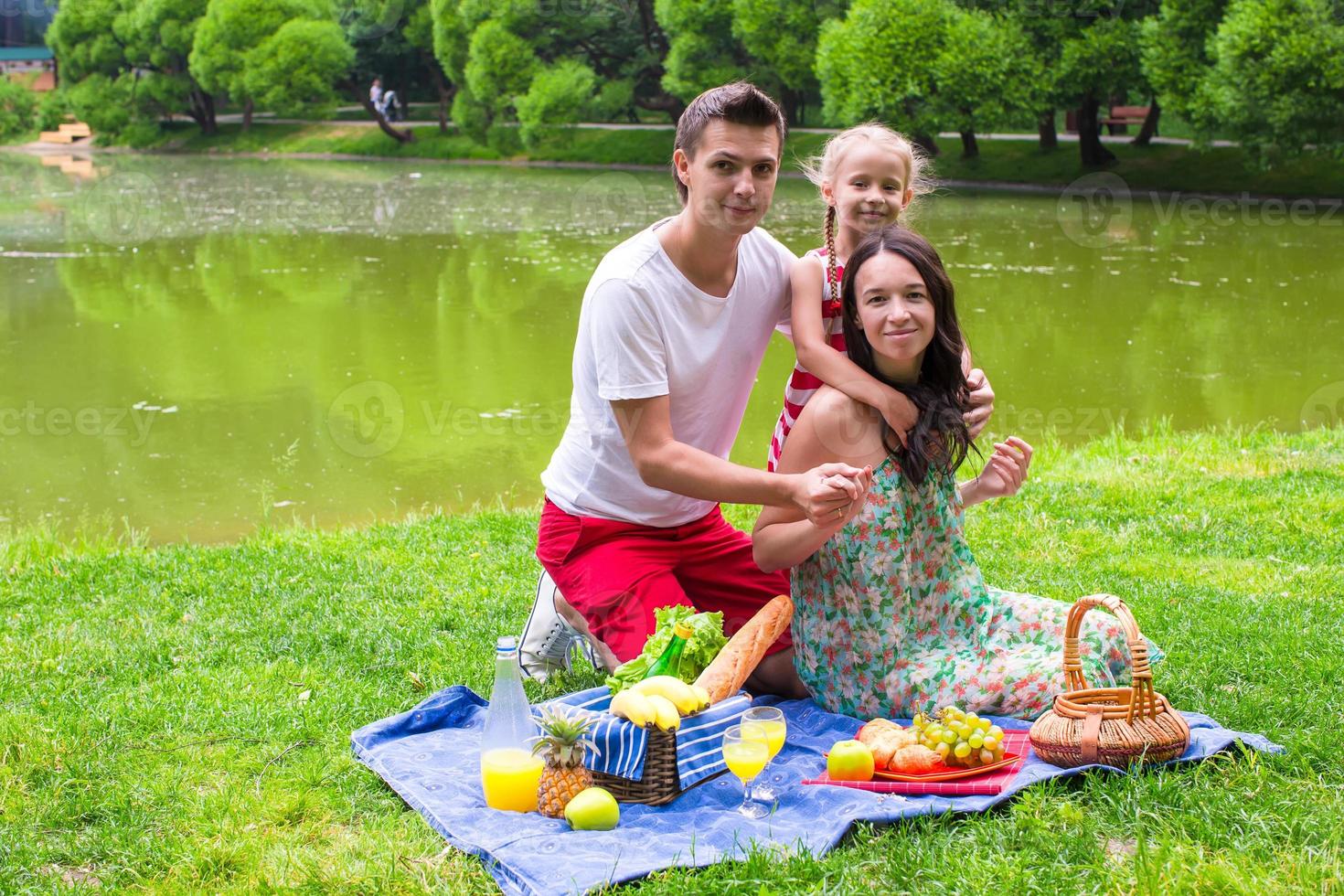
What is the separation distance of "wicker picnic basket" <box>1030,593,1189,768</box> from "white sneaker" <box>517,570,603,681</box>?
1.50 metres

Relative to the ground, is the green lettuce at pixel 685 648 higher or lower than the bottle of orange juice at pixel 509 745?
higher

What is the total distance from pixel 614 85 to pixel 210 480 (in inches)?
1206

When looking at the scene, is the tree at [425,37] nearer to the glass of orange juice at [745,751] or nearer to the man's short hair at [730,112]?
the man's short hair at [730,112]

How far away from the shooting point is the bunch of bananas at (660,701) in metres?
3.14

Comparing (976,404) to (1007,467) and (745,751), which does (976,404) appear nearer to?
(1007,467)

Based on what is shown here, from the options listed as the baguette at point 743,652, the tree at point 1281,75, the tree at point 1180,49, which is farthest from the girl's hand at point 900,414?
the tree at point 1180,49

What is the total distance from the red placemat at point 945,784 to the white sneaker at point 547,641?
44.7 inches
